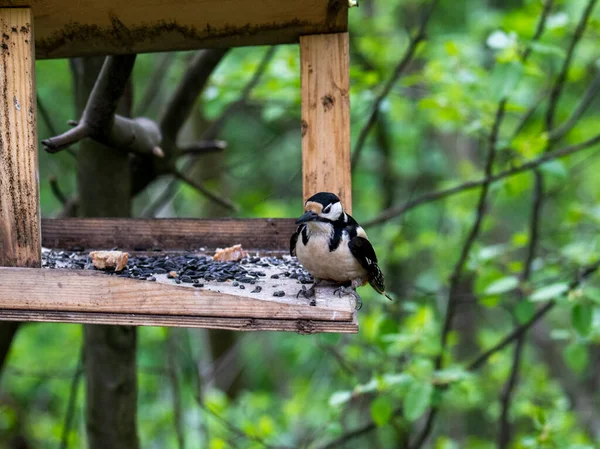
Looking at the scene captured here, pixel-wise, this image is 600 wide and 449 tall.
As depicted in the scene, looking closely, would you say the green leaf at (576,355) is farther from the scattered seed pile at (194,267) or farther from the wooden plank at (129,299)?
the wooden plank at (129,299)

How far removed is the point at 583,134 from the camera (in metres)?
5.49

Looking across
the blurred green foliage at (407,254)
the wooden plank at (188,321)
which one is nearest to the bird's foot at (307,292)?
the wooden plank at (188,321)

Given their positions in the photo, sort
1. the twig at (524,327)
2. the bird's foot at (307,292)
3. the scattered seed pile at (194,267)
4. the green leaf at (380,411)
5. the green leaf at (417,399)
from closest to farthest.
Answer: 1. the bird's foot at (307,292)
2. the scattered seed pile at (194,267)
3. the green leaf at (417,399)
4. the green leaf at (380,411)
5. the twig at (524,327)

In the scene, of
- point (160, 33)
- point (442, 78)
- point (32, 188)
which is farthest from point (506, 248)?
point (32, 188)

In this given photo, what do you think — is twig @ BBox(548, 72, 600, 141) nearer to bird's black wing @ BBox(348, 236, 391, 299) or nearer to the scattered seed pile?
bird's black wing @ BBox(348, 236, 391, 299)

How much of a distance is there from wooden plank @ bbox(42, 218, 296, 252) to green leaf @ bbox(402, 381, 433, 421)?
112 centimetres

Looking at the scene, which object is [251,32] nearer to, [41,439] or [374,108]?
[374,108]

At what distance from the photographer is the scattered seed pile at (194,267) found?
7.09ft

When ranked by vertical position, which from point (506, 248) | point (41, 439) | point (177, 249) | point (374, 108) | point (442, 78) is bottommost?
point (41, 439)

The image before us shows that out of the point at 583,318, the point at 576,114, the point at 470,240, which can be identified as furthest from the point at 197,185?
the point at 576,114

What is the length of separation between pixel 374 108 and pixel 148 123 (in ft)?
4.57

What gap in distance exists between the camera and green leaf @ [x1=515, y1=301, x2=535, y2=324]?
11.9 feet

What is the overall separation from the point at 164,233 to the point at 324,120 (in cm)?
81

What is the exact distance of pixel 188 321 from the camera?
1.92 metres
